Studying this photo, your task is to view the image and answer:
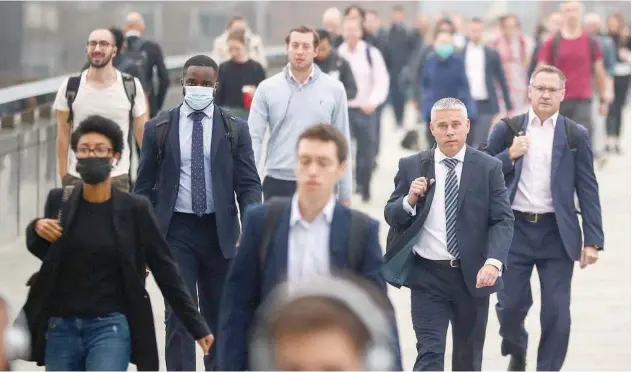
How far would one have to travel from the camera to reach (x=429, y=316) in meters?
7.93

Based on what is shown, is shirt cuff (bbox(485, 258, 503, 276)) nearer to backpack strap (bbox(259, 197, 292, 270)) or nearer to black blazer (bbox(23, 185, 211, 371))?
black blazer (bbox(23, 185, 211, 371))

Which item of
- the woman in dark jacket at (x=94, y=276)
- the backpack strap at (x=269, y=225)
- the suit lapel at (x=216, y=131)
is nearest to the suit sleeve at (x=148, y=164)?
the suit lapel at (x=216, y=131)

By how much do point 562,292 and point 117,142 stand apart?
3189 mm

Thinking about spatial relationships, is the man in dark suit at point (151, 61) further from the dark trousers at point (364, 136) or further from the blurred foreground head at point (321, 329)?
the blurred foreground head at point (321, 329)

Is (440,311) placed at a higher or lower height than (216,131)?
lower

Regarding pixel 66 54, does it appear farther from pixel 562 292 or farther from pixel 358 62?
pixel 562 292

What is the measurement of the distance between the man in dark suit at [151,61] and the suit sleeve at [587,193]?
6.43 m

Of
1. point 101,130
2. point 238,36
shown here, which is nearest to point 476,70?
point 238,36

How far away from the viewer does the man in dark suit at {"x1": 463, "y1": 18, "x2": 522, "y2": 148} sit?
17938 millimetres

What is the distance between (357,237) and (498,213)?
2424 millimetres

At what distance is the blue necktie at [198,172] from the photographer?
321 inches

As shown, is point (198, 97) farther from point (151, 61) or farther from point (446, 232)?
point (151, 61)

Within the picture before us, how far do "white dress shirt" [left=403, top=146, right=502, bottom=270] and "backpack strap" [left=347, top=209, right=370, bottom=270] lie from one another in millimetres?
2228

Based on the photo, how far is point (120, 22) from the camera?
22.8 meters
